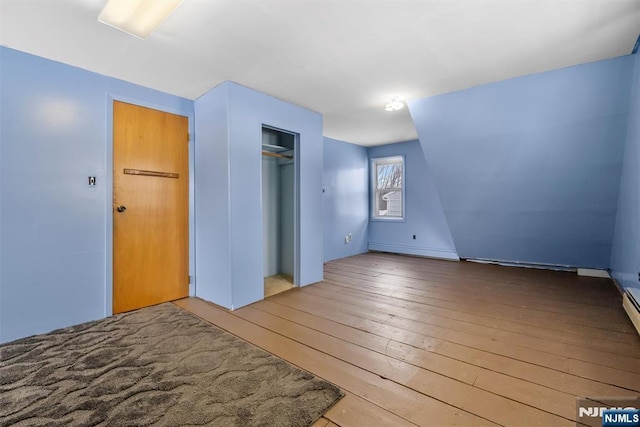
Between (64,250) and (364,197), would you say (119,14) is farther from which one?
(364,197)

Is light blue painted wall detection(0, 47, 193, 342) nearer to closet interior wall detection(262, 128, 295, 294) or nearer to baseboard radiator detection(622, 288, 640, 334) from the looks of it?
closet interior wall detection(262, 128, 295, 294)

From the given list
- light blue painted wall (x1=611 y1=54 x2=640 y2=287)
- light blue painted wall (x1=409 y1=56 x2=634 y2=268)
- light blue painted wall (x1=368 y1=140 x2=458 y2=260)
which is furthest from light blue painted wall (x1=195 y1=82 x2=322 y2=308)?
light blue painted wall (x1=611 y1=54 x2=640 y2=287)

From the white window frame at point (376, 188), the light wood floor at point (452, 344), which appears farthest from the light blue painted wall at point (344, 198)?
the light wood floor at point (452, 344)

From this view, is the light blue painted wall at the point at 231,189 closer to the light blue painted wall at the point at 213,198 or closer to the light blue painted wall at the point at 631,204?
the light blue painted wall at the point at 213,198

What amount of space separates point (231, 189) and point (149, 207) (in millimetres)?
975

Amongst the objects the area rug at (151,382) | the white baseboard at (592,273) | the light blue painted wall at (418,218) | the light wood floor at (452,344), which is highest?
the light blue painted wall at (418,218)

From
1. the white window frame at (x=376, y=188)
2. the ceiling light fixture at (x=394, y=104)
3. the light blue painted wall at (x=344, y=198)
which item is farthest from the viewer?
the white window frame at (x=376, y=188)

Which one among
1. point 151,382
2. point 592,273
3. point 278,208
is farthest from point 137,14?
point 592,273

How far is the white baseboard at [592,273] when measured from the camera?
3.99 meters

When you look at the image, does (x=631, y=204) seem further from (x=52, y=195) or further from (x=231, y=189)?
(x=52, y=195)

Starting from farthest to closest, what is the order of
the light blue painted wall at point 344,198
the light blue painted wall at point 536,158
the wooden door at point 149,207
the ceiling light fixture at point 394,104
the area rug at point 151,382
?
1. the light blue painted wall at point 344,198
2. the ceiling light fixture at point 394,104
3. the wooden door at point 149,207
4. the light blue painted wall at point 536,158
5. the area rug at point 151,382

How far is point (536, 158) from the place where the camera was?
3217 mm

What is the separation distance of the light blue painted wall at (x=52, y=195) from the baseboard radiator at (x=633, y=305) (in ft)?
15.5

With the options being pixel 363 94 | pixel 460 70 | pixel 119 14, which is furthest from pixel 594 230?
pixel 119 14
